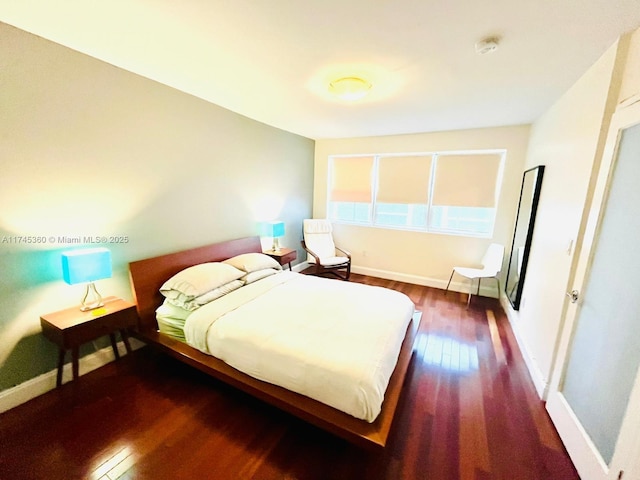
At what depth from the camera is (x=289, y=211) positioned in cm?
442

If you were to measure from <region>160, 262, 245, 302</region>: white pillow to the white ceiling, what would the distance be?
1.73 meters

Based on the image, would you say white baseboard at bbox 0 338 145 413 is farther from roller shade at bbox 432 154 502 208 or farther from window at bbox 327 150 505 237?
roller shade at bbox 432 154 502 208

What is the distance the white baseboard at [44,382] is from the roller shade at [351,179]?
3910 mm

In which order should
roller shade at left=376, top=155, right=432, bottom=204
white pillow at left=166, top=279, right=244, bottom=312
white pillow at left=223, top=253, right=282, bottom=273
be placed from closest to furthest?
1. white pillow at left=166, top=279, right=244, bottom=312
2. white pillow at left=223, top=253, right=282, bottom=273
3. roller shade at left=376, top=155, right=432, bottom=204

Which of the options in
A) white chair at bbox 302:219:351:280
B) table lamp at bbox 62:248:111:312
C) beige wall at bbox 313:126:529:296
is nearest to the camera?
table lamp at bbox 62:248:111:312

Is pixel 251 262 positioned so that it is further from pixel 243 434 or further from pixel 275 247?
pixel 243 434

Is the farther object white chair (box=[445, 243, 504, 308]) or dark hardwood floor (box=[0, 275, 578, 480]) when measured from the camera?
white chair (box=[445, 243, 504, 308])

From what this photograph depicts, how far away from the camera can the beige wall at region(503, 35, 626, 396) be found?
1.63 metres

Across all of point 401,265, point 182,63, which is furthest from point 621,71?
point 401,265

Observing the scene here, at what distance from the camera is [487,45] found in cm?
158

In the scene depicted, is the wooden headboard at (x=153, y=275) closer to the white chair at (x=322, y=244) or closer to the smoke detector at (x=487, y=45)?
the white chair at (x=322, y=244)

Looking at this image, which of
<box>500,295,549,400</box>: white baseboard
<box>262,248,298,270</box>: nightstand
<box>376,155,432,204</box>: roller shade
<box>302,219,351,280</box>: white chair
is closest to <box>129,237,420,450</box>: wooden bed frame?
<box>262,248,298,270</box>: nightstand

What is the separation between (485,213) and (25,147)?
16.3 ft

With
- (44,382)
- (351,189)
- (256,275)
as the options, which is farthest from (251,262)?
(351,189)
